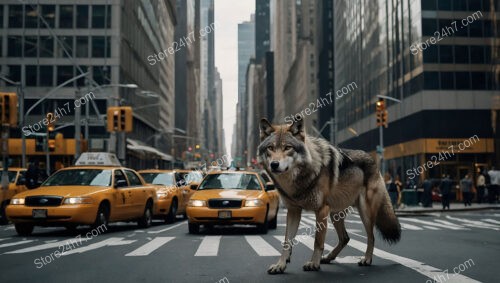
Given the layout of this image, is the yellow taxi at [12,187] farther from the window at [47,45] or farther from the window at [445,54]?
the window at [47,45]

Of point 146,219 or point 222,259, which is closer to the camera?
point 222,259

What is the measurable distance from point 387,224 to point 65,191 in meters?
8.78

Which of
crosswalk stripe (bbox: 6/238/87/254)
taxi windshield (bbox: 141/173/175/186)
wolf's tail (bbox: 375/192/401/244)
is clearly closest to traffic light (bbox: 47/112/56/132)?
taxi windshield (bbox: 141/173/175/186)

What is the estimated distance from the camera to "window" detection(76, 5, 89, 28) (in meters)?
58.0

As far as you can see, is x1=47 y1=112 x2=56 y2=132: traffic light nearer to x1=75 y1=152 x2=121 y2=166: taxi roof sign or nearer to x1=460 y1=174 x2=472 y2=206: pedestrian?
x1=75 y1=152 x2=121 y2=166: taxi roof sign

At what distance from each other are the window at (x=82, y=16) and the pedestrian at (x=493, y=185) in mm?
40578

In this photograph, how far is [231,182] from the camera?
16.0 meters

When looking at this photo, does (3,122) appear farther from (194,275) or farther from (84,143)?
(194,275)

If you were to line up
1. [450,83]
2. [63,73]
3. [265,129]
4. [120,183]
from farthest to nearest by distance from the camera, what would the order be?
[63,73], [450,83], [120,183], [265,129]

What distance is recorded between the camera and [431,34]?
4716cm

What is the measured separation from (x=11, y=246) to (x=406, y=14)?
44901mm

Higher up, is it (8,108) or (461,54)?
(461,54)

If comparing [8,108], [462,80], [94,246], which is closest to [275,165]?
[94,246]

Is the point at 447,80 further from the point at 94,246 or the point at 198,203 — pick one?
→ the point at 94,246
